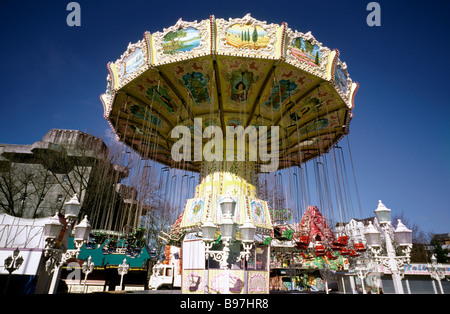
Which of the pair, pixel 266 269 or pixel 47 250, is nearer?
pixel 47 250

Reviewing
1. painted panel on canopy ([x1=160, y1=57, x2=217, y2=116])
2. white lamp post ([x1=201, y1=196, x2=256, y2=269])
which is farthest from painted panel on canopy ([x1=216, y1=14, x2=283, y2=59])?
white lamp post ([x1=201, y1=196, x2=256, y2=269])

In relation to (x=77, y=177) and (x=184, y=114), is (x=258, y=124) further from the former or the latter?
(x=77, y=177)

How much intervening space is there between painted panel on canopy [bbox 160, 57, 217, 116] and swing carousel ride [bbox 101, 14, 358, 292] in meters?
0.04

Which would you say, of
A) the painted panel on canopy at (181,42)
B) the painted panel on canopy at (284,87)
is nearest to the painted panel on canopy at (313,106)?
the painted panel on canopy at (284,87)

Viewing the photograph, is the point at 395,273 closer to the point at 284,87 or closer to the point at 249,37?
the point at 284,87

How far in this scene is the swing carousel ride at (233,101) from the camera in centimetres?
841

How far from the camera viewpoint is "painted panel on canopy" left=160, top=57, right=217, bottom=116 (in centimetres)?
884

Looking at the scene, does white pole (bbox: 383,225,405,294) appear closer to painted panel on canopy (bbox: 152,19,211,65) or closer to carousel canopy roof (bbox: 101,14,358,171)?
carousel canopy roof (bbox: 101,14,358,171)

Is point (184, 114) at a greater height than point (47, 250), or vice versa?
point (184, 114)

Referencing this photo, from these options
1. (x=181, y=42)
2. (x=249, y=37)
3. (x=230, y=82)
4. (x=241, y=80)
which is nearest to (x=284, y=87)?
(x=241, y=80)

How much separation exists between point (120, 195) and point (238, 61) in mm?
20506

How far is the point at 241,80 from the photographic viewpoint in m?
9.47
